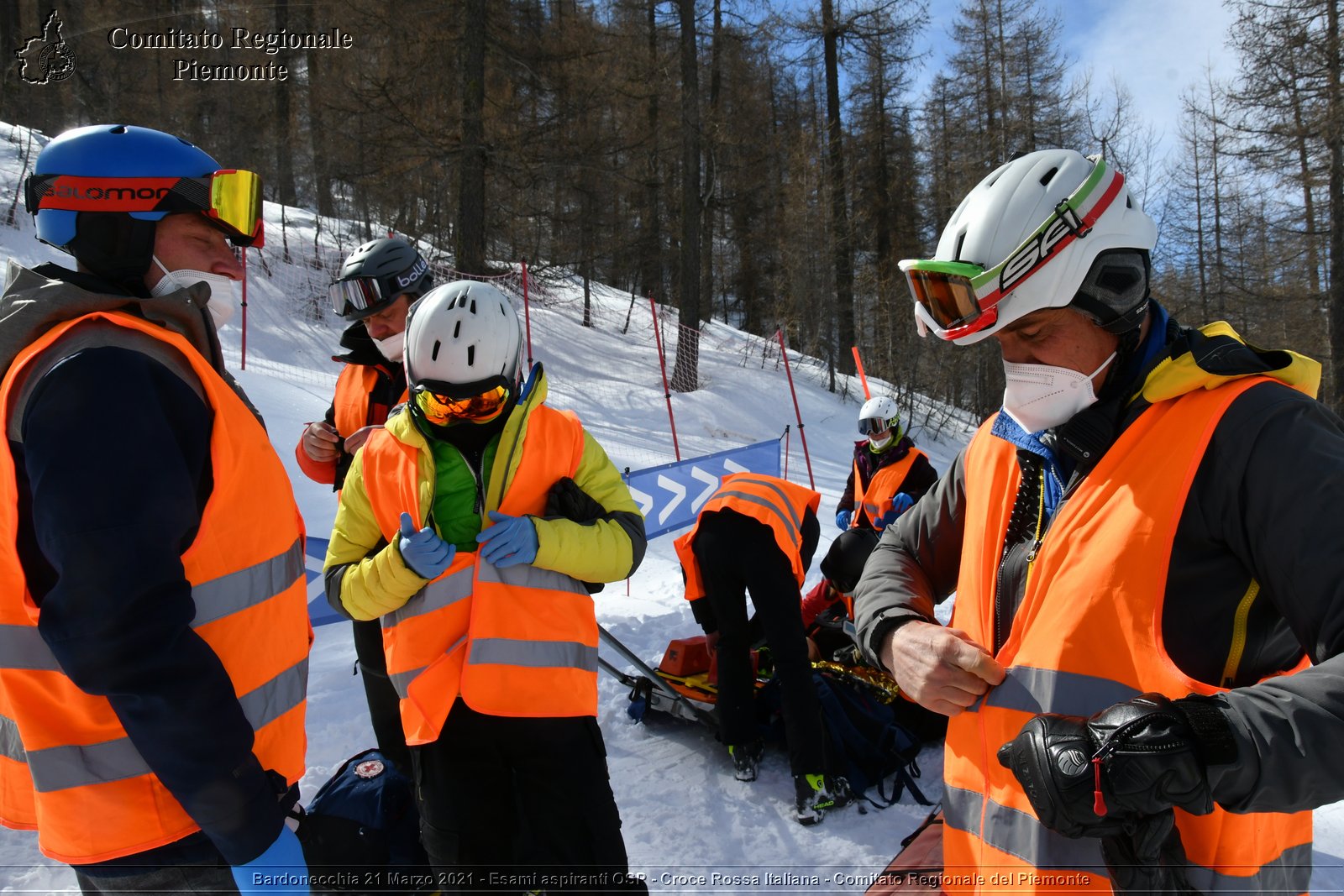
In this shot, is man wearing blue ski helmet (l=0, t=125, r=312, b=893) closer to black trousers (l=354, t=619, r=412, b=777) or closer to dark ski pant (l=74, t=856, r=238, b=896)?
dark ski pant (l=74, t=856, r=238, b=896)

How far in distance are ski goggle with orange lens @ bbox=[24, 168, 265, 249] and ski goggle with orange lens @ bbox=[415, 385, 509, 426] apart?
699mm

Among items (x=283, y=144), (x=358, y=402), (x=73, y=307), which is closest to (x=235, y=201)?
(x=73, y=307)

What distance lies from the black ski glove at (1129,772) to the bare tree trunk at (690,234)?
14089 mm

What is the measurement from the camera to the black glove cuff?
1082 mm

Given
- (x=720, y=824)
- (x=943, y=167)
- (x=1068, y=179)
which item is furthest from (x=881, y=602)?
(x=943, y=167)

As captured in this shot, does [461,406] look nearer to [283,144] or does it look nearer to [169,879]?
[169,879]

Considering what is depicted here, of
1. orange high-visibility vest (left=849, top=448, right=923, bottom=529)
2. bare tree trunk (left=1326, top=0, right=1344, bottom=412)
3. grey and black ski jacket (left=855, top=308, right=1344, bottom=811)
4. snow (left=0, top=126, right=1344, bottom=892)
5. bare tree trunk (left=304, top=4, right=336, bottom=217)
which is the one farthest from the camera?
bare tree trunk (left=304, top=4, right=336, bottom=217)

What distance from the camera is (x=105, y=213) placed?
177cm

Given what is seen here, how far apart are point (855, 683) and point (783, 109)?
3023 centimetres

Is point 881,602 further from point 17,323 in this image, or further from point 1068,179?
point 17,323

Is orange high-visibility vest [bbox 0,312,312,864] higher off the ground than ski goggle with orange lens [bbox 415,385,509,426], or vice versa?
ski goggle with orange lens [bbox 415,385,509,426]

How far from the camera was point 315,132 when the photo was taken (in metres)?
20.0

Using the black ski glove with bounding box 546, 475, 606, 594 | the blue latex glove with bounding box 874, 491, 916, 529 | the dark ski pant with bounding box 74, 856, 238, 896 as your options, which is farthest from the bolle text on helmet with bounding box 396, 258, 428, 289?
the blue latex glove with bounding box 874, 491, 916, 529

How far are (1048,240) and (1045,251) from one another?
2 centimetres
